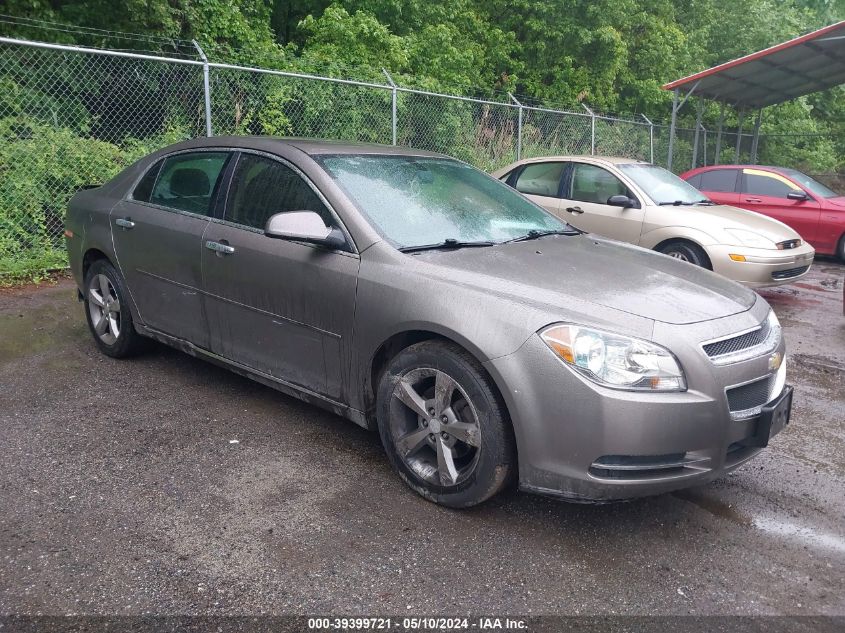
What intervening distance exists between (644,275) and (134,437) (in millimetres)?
2816

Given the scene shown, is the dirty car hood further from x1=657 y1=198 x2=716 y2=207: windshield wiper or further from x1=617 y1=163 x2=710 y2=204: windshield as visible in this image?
x1=617 y1=163 x2=710 y2=204: windshield

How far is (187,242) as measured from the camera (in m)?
4.27

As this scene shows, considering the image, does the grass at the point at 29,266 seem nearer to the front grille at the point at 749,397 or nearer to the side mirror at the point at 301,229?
the side mirror at the point at 301,229

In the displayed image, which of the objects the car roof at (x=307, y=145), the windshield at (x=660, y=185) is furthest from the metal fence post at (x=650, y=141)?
the car roof at (x=307, y=145)

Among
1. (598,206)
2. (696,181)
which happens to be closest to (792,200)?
(696,181)

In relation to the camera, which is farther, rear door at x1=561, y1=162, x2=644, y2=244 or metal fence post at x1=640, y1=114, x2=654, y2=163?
metal fence post at x1=640, y1=114, x2=654, y2=163

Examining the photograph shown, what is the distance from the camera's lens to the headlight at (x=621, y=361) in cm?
278

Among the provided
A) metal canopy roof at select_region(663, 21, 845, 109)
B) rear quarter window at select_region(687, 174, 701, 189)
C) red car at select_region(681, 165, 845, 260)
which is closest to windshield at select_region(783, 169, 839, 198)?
red car at select_region(681, 165, 845, 260)

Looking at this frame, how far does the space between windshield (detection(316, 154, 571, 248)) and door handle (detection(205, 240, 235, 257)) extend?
0.73 meters

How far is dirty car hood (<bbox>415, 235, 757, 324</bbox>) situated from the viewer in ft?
9.96

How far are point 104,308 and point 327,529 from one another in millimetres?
2977

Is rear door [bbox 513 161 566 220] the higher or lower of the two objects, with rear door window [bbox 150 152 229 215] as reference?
lower

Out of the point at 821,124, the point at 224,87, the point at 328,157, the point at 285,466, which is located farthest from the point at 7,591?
the point at 821,124

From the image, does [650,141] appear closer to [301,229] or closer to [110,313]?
[110,313]
